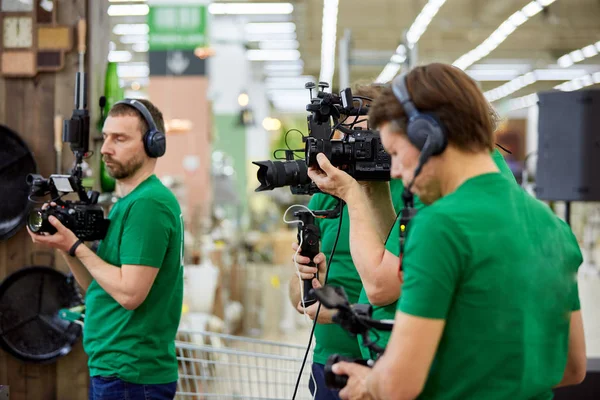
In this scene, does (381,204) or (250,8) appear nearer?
(381,204)

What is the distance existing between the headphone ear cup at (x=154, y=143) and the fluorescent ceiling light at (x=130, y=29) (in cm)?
1145

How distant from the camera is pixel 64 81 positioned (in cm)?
331

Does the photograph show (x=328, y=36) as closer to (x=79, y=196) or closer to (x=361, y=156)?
(x=79, y=196)

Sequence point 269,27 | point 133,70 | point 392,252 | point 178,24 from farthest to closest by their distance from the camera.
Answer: point 133,70, point 269,27, point 178,24, point 392,252

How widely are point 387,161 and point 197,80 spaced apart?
8.22 meters

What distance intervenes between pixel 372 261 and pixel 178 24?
797 cm

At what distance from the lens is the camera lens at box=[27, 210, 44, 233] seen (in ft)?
8.48

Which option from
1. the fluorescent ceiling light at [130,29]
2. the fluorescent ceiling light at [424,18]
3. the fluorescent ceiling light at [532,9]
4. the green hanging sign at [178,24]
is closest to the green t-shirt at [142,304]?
the green hanging sign at [178,24]

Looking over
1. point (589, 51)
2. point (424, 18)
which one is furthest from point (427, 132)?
point (589, 51)

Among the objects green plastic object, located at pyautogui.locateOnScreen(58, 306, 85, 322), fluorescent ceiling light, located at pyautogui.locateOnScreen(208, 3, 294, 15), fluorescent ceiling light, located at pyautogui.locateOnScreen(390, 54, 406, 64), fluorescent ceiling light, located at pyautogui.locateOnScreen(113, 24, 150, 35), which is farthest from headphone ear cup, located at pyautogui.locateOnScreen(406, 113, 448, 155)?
fluorescent ceiling light, located at pyautogui.locateOnScreen(113, 24, 150, 35)

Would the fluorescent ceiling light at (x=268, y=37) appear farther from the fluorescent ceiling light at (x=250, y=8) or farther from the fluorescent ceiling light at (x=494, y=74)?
the fluorescent ceiling light at (x=494, y=74)

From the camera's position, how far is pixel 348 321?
1579 millimetres

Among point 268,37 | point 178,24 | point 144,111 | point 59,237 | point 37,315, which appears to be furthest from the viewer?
point 268,37

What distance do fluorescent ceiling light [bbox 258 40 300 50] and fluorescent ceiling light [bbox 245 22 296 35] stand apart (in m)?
1.07
